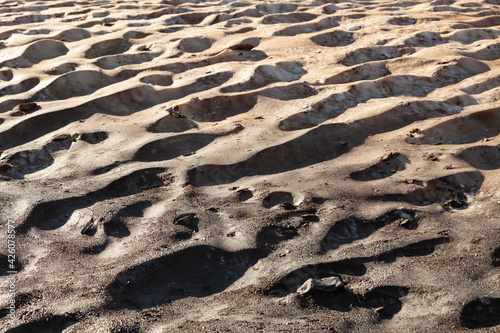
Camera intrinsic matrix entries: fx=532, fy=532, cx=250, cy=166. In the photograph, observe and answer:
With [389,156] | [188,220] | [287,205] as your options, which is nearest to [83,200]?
[188,220]

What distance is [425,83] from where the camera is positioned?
10.2ft

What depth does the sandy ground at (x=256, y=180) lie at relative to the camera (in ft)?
5.12

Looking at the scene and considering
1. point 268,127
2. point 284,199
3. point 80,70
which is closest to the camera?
point 284,199

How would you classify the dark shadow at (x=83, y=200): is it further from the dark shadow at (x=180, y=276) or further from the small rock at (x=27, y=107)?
the small rock at (x=27, y=107)

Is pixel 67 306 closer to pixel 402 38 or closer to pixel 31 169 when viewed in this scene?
pixel 31 169

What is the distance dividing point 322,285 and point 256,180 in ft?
2.41

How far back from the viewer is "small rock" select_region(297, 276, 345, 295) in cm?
159

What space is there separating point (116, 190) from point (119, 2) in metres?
4.02

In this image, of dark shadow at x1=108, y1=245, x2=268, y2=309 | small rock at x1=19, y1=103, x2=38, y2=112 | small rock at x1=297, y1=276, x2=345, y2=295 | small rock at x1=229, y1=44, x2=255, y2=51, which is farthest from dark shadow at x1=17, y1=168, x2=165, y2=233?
small rock at x1=229, y1=44, x2=255, y2=51

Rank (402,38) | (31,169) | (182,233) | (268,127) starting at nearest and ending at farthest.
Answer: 1. (182,233)
2. (31,169)
3. (268,127)
4. (402,38)

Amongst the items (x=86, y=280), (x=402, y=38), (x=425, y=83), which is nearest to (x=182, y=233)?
(x=86, y=280)

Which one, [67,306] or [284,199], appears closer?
[67,306]

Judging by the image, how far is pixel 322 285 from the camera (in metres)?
1.60

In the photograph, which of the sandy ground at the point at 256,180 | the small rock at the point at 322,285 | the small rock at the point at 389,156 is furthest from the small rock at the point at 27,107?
the small rock at the point at 322,285
